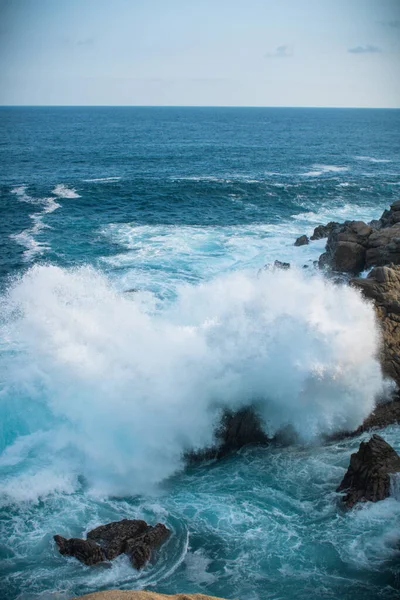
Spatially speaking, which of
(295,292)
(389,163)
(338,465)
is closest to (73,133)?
(389,163)

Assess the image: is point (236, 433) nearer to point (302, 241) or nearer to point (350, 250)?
point (350, 250)

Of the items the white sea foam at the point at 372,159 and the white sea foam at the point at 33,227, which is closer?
the white sea foam at the point at 33,227

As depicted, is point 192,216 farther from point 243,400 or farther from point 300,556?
point 300,556

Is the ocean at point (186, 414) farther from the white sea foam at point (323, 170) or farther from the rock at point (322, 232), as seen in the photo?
the white sea foam at point (323, 170)

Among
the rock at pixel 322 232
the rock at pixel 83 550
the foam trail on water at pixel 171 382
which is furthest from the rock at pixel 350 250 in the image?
the rock at pixel 83 550

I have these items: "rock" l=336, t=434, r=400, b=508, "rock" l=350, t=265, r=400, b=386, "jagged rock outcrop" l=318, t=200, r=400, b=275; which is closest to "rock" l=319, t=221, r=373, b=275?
"jagged rock outcrop" l=318, t=200, r=400, b=275

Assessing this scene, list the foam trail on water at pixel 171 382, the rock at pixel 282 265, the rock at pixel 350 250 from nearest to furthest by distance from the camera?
the foam trail on water at pixel 171 382, the rock at pixel 350 250, the rock at pixel 282 265

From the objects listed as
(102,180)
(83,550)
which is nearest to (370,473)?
(83,550)

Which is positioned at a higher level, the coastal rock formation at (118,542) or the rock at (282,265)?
the rock at (282,265)
